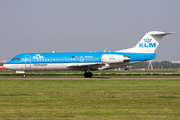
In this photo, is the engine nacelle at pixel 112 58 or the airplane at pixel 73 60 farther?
the airplane at pixel 73 60

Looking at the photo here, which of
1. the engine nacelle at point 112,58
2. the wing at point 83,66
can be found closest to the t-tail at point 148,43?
the engine nacelle at point 112,58

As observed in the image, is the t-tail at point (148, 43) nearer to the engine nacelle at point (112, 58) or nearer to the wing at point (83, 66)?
the engine nacelle at point (112, 58)

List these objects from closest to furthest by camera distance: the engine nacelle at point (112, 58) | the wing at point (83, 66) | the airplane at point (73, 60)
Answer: the wing at point (83, 66) < the engine nacelle at point (112, 58) < the airplane at point (73, 60)

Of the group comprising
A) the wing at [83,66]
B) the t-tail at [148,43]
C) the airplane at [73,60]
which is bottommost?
the wing at [83,66]

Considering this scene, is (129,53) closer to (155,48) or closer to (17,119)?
(155,48)

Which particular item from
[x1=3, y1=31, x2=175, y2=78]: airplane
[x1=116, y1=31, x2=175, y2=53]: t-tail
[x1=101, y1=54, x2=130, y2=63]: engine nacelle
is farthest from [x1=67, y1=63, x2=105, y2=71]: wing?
[x1=116, y1=31, x2=175, y2=53]: t-tail

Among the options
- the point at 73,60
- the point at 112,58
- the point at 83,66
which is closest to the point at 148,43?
the point at 112,58

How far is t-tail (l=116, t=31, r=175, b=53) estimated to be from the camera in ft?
131

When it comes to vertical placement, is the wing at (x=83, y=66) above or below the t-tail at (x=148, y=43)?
below

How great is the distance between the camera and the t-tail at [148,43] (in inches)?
1576

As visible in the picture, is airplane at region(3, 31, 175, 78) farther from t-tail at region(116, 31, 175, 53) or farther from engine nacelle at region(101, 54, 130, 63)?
t-tail at region(116, 31, 175, 53)

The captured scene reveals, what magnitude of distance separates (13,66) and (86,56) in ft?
37.5

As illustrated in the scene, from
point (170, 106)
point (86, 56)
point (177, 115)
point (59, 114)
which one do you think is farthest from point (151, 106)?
point (86, 56)

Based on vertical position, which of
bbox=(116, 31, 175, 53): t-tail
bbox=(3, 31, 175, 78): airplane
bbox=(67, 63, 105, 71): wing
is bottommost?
bbox=(67, 63, 105, 71): wing
